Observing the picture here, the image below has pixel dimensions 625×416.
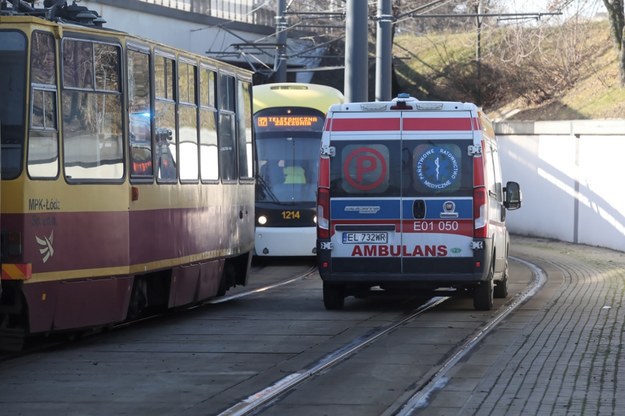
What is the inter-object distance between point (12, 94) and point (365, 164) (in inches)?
213

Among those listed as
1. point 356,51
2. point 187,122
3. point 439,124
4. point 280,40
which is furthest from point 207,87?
point 280,40

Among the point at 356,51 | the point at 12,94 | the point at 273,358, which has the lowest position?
the point at 273,358

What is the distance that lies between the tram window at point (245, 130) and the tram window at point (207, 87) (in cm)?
128

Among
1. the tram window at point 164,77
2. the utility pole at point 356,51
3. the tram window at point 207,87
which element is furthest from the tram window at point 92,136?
the utility pole at point 356,51

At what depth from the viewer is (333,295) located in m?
16.7

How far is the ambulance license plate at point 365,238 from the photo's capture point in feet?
52.6

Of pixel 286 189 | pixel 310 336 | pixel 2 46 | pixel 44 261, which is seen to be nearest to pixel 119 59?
pixel 2 46

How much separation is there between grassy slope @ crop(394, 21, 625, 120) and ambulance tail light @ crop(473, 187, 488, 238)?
2557 cm

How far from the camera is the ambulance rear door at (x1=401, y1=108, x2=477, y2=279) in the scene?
626 inches

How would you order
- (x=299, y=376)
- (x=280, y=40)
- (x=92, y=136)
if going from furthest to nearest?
(x=280, y=40), (x=92, y=136), (x=299, y=376)

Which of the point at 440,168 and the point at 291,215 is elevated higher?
the point at 440,168

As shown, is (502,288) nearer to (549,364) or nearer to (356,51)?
(549,364)

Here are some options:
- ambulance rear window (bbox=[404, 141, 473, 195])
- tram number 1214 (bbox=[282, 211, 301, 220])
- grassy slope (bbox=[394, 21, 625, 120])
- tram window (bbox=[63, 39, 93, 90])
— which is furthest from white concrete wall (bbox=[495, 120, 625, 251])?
tram window (bbox=[63, 39, 93, 90])

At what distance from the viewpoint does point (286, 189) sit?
2597 centimetres
